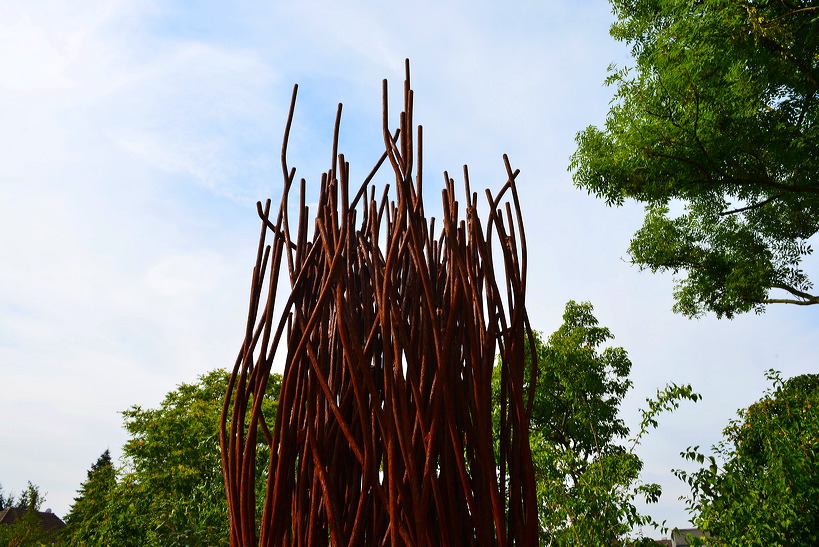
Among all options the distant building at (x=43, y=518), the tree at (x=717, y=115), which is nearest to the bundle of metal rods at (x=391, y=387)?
the tree at (x=717, y=115)

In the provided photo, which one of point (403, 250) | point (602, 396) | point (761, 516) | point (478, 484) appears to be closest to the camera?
point (478, 484)

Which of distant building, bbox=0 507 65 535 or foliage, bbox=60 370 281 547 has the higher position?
distant building, bbox=0 507 65 535

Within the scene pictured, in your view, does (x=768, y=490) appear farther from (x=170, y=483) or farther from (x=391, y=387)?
(x=170, y=483)

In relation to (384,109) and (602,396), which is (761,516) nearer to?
(384,109)

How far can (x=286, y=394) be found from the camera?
0.94 meters

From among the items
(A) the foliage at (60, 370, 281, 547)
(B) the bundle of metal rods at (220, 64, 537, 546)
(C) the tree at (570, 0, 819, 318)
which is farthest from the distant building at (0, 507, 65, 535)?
(B) the bundle of metal rods at (220, 64, 537, 546)

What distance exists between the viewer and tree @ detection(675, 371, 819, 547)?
3562 mm

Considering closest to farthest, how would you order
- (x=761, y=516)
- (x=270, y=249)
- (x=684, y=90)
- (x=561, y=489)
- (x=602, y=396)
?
(x=270, y=249), (x=761, y=516), (x=561, y=489), (x=684, y=90), (x=602, y=396)

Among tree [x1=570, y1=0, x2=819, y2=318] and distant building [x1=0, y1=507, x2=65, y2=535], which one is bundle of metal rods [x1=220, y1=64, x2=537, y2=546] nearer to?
tree [x1=570, y1=0, x2=819, y2=318]

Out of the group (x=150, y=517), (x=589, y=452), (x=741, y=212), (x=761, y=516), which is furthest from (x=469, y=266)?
(x=589, y=452)

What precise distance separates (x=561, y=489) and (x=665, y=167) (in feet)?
12.7

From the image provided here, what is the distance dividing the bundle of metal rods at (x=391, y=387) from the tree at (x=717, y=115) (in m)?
5.89

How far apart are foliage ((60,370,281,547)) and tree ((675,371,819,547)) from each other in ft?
10.2

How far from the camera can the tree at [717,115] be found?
5.97m
